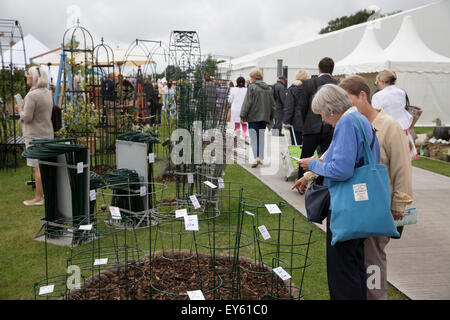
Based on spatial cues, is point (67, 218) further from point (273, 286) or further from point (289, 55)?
point (289, 55)

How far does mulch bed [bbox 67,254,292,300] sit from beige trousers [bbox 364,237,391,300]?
1.90 ft

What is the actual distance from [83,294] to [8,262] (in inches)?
57.4

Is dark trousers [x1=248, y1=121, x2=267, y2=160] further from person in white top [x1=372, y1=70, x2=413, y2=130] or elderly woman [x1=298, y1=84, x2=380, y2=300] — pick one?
elderly woman [x1=298, y1=84, x2=380, y2=300]

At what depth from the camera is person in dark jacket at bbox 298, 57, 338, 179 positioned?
5715 mm

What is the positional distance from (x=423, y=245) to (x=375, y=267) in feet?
7.14

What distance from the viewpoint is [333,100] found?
97.3 inches

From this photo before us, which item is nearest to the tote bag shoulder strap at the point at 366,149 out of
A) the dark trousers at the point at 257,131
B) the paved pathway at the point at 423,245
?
the paved pathway at the point at 423,245

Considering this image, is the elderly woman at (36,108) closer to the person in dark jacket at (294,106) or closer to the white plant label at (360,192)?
the person in dark jacket at (294,106)

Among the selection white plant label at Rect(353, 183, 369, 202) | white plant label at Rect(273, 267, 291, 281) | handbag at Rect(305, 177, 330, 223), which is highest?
white plant label at Rect(353, 183, 369, 202)

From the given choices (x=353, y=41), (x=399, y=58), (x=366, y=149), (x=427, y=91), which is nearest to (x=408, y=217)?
(x=366, y=149)

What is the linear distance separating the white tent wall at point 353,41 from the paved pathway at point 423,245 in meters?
12.8

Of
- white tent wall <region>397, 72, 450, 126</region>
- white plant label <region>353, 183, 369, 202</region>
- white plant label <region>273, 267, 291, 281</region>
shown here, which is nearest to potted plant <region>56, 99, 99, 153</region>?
white plant label <region>273, 267, 291, 281</region>

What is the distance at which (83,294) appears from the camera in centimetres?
292

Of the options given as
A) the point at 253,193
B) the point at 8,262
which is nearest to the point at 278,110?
the point at 253,193
